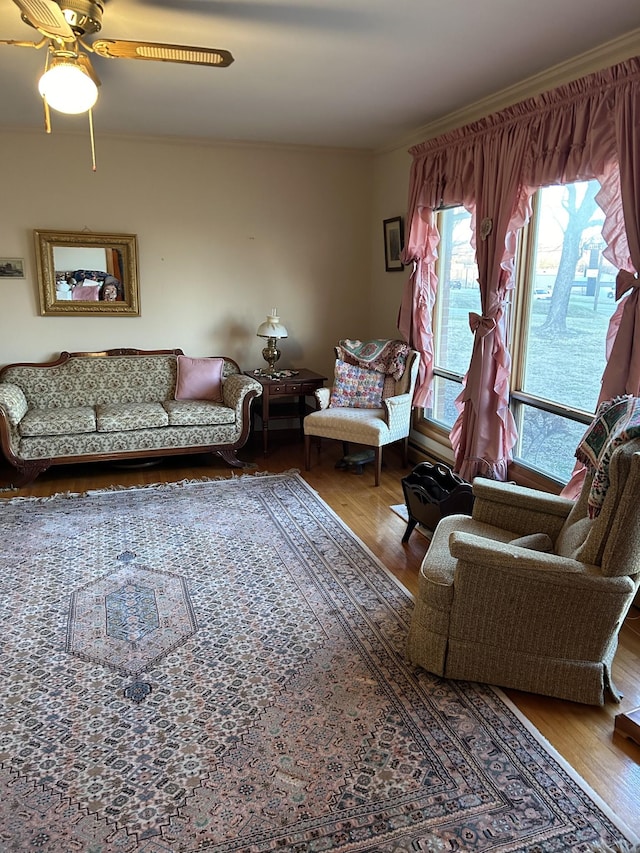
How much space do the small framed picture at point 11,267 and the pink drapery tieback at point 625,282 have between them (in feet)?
14.3

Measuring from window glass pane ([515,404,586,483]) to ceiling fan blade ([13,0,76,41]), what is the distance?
3.02 meters

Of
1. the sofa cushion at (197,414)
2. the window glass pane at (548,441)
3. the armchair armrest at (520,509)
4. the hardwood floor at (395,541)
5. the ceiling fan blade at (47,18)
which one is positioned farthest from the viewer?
the sofa cushion at (197,414)

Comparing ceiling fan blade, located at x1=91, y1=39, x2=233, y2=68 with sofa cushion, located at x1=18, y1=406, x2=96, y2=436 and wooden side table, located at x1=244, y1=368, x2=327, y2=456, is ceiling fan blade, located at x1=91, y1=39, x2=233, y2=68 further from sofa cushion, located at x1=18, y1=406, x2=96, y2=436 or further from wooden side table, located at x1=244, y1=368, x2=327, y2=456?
A: wooden side table, located at x1=244, y1=368, x2=327, y2=456

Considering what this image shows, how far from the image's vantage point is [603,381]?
2.96m

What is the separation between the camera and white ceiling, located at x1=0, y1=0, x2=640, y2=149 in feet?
8.49

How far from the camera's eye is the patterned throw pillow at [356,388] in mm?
5031

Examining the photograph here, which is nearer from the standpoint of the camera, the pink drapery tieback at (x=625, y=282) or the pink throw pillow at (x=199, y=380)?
the pink drapery tieback at (x=625, y=282)

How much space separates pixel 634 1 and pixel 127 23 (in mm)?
2143

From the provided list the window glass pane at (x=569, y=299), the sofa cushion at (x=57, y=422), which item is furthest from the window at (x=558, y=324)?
the sofa cushion at (x=57, y=422)

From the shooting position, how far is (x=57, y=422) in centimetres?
449

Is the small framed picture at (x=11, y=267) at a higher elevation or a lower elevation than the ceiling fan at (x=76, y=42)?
lower

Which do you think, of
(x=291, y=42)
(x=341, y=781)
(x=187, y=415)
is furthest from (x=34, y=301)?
(x=341, y=781)

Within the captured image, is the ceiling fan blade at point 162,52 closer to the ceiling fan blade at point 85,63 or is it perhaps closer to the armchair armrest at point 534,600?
the ceiling fan blade at point 85,63

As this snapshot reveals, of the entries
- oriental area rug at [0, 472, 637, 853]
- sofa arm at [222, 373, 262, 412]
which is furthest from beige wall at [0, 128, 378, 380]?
oriental area rug at [0, 472, 637, 853]
